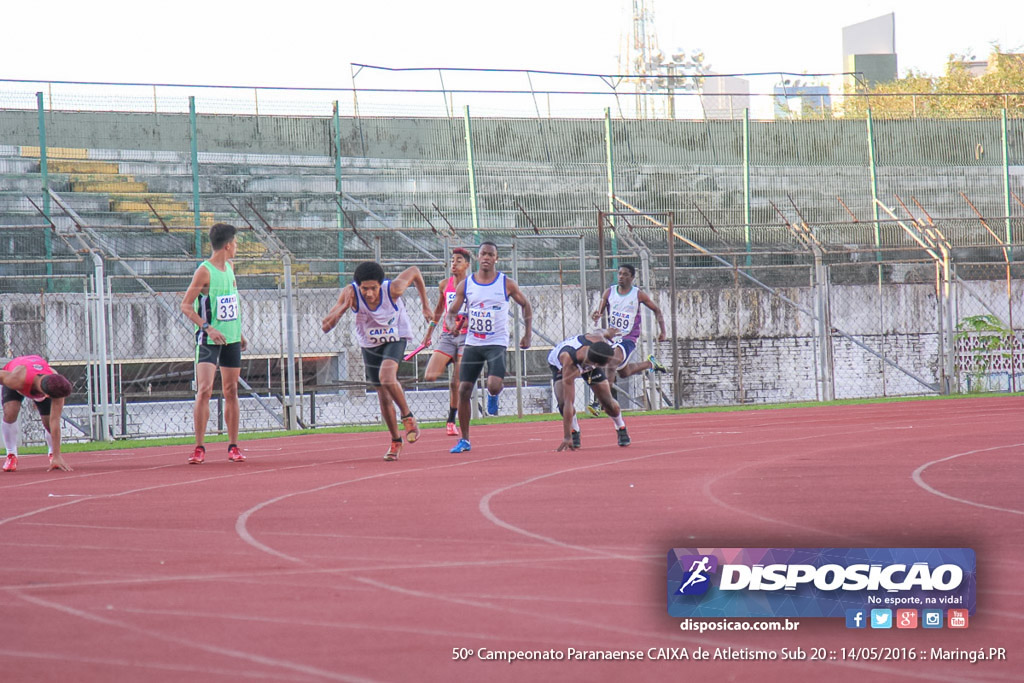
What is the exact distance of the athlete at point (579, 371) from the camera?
10.8 metres

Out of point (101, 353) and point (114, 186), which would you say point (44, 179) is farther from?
point (101, 353)

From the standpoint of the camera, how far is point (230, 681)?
3.56 m

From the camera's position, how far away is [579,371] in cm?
1105

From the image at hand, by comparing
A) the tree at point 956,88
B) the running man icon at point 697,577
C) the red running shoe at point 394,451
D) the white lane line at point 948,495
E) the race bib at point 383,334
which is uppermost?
the tree at point 956,88

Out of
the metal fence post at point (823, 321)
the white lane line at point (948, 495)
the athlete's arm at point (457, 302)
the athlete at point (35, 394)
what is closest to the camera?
the white lane line at point (948, 495)

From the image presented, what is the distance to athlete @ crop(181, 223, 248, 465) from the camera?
34.2 feet

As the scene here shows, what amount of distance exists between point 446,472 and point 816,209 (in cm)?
2139

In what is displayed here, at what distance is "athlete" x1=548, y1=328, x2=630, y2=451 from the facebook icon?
6.59 meters

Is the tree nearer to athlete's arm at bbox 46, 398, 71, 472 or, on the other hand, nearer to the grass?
the grass

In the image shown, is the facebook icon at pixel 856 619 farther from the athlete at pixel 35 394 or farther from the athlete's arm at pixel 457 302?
the athlete's arm at pixel 457 302

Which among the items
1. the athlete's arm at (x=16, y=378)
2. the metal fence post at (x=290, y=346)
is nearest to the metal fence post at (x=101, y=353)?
the metal fence post at (x=290, y=346)

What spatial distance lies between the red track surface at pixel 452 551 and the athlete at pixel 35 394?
0.96ft

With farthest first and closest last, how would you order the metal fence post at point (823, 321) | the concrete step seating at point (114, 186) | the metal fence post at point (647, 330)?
the concrete step seating at point (114, 186), the metal fence post at point (823, 321), the metal fence post at point (647, 330)

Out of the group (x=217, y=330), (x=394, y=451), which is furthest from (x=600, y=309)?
(x=217, y=330)
